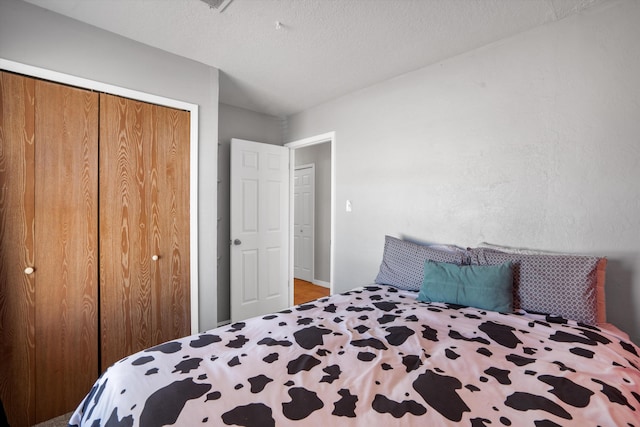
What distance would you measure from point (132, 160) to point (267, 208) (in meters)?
1.59

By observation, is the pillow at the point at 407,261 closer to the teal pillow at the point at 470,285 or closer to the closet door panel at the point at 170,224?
the teal pillow at the point at 470,285

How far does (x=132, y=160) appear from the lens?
215 centimetres

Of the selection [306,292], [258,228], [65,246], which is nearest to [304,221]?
[306,292]

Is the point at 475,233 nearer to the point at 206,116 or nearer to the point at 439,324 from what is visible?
the point at 439,324

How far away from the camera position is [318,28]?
6.45ft

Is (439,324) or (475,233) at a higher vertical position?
(475,233)

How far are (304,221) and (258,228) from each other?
76.7 inches

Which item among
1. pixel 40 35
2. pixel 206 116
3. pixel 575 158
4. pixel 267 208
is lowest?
pixel 267 208

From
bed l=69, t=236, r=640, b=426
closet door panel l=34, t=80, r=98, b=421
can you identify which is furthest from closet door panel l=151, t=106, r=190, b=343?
bed l=69, t=236, r=640, b=426

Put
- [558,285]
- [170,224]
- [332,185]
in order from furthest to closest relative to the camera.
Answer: [332,185] < [170,224] < [558,285]

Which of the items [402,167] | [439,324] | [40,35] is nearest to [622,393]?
[439,324]

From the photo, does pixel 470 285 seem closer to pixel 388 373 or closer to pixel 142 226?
pixel 388 373

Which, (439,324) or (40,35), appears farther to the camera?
(40,35)

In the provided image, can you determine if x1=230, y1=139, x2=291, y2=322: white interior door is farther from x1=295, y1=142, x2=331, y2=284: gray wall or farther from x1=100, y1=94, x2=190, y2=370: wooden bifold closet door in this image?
x1=295, y1=142, x2=331, y2=284: gray wall
